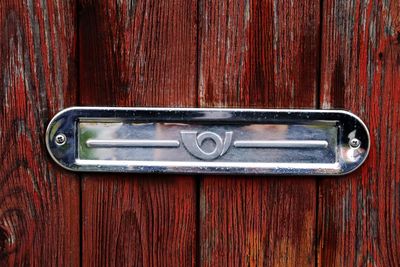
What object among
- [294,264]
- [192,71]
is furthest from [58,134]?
[294,264]

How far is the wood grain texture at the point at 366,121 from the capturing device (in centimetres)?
71

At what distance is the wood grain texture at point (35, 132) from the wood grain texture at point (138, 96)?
0.02 metres

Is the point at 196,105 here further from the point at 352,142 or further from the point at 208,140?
the point at 352,142

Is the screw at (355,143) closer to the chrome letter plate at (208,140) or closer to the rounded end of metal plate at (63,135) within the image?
the chrome letter plate at (208,140)

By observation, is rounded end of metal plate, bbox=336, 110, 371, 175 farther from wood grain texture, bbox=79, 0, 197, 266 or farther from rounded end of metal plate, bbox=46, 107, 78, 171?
rounded end of metal plate, bbox=46, 107, 78, 171

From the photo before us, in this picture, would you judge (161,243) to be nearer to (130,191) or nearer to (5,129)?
(130,191)

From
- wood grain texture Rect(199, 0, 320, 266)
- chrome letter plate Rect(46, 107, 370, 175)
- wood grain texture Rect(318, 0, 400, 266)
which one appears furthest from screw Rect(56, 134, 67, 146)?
wood grain texture Rect(318, 0, 400, 266)

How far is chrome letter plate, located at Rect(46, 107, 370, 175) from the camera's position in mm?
700

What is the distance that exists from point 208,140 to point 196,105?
0.16 ft

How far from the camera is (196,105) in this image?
71cm

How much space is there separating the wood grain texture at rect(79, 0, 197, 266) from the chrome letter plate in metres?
0.02

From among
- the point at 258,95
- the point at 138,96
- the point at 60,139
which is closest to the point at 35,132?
the point at 60,139

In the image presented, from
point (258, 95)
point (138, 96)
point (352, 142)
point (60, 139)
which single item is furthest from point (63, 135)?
point (352, 142)

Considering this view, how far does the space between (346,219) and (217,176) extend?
0.18 meters
